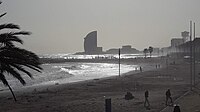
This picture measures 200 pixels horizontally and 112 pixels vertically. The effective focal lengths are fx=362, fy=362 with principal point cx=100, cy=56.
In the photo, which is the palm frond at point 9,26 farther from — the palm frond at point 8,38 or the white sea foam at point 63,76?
the white sea foam at point 63,76

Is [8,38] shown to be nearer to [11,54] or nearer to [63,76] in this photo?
[11,54]

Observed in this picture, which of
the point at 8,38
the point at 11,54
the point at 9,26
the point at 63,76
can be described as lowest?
the point at 63,76

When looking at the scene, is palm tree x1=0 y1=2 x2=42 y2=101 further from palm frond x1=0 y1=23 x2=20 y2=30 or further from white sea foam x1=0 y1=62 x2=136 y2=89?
white sea foam x1=0 y1=62 x2=136 y2=89

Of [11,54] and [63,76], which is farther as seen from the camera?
[63,76]

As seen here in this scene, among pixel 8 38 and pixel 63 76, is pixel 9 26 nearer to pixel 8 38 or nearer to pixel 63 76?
pixel 8 38

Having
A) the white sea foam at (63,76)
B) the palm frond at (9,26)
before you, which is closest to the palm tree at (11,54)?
the palm frond at (9,26)

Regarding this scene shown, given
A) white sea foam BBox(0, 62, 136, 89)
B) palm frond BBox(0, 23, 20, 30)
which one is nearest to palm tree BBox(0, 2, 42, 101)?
palm frond BBox(0, 23, 20, 30)

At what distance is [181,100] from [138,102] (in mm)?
3301

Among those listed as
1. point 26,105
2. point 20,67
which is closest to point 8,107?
point 26,105

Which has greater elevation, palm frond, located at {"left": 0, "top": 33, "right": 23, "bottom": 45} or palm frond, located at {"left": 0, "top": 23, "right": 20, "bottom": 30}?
palm frond, located at {"left": 0, "top": 23, "right": 20, "bottom": 30}

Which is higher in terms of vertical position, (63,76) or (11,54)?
(11,54)

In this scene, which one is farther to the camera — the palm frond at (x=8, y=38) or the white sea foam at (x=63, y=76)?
the white sea foam at (x=63, y=76)

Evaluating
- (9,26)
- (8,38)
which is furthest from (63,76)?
(8,38)

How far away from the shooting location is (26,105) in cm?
2616
